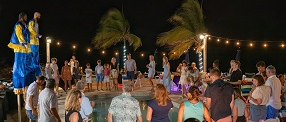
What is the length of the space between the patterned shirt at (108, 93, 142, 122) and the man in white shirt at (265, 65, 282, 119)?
318 cm

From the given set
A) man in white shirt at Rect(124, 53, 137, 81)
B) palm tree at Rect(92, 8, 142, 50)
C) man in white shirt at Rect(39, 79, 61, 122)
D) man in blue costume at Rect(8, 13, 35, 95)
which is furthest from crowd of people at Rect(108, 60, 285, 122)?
palm tree at Rect(92, 8, 142, 50)

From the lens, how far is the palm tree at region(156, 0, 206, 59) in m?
17.9

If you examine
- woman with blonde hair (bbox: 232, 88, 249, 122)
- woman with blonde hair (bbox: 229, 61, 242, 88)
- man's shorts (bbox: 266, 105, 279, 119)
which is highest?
woman with blonde hair (bbox: 229, 61, 242, 88)

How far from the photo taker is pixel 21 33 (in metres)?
6.66

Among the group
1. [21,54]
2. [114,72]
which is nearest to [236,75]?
[21,54]

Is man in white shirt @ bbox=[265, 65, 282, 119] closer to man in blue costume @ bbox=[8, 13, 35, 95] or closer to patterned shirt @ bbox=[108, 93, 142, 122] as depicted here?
patterned shirt @ bbox=[108, 93, 142, 122]

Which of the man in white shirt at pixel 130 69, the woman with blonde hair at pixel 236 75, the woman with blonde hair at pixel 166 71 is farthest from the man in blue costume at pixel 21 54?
the man in white shirt at pixel 130 69

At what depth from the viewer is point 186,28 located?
1795 cm

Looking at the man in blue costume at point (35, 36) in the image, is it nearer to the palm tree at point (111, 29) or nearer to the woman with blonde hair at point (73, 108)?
the woman with blonde hair at point (73, 108)

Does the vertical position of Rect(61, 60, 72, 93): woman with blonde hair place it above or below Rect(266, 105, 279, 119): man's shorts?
above

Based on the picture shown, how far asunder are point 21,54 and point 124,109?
3.35 meters

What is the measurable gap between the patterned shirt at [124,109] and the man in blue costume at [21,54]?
3.14 metres

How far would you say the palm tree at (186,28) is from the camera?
17875 millimetres

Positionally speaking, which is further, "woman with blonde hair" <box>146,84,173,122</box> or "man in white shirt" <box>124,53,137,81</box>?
"man in white shirt" <box>124,53,137,81</box>
